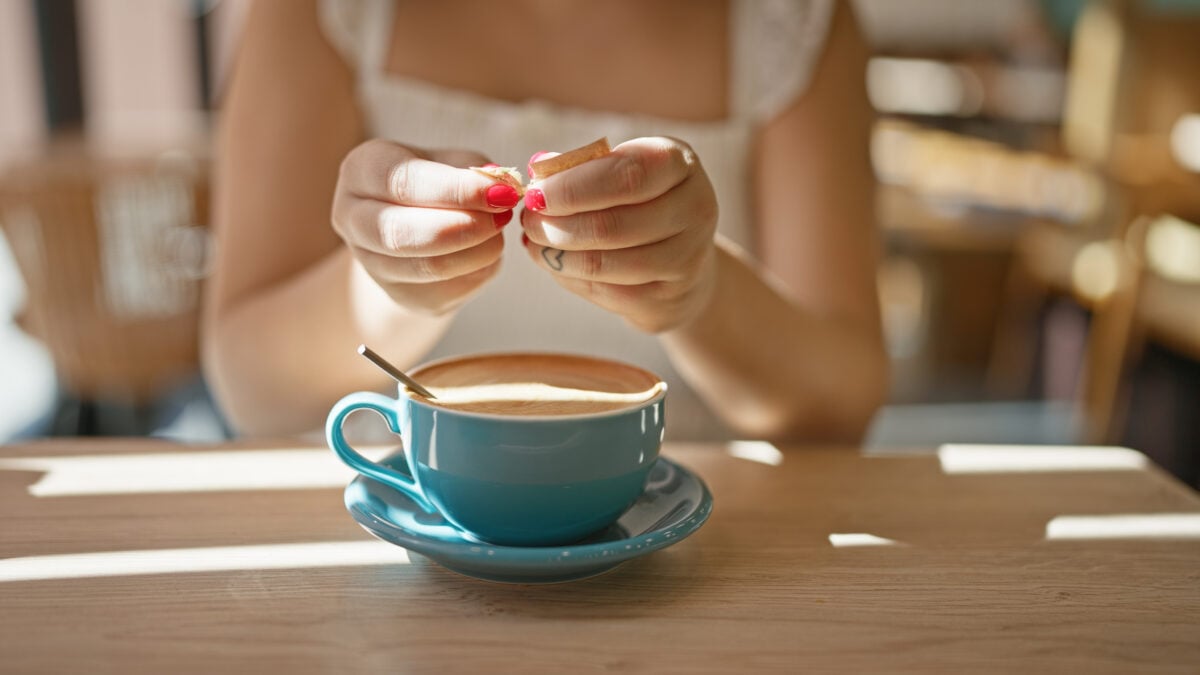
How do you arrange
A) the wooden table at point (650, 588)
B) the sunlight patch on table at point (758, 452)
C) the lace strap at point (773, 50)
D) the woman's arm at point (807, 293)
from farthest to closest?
the lace strap at point (773, 50) < the woman's arm at point (807, 293) < the sunlight patch on table at point (758, 452) < the wooden table at point (650, 588)

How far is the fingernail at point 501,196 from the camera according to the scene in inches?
21.0

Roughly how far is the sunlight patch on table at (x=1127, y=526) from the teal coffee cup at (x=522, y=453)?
10.7 inches

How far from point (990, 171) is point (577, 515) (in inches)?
110

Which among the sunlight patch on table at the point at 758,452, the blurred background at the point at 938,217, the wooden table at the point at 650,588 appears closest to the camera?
the wooden table at the point at 650,588

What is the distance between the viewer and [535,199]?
21.2 inches

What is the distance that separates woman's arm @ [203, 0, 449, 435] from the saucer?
0.27 metres

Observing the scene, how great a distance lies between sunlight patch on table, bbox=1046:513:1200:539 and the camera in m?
0.62

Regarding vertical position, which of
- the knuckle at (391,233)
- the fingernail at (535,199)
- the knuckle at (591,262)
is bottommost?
the knuckle at (591,262)

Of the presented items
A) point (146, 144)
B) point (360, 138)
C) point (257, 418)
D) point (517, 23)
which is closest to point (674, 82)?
point (517, 23)

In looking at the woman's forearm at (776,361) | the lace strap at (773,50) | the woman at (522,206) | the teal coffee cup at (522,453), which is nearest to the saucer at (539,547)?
the teal coffee cup at (522,453)

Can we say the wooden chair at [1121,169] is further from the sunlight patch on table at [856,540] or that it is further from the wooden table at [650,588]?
the sunlight patch on table at [856,540]

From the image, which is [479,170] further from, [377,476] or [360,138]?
[360,138]

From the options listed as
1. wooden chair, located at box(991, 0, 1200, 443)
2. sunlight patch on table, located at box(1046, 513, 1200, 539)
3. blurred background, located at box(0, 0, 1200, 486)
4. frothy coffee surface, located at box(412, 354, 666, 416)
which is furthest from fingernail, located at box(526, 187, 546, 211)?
wooden chair, located at box(991, 0, 1200, 443)

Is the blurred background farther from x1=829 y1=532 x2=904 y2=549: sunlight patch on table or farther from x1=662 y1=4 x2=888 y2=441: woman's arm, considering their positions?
x1=829 y1=532 x2=904 y2=549: sunlight patch on table
